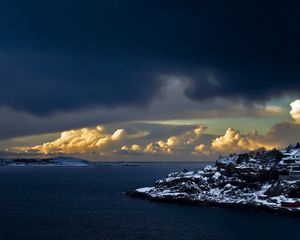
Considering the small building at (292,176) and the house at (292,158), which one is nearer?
the small building at (292,176)

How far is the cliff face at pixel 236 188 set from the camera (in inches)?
5143

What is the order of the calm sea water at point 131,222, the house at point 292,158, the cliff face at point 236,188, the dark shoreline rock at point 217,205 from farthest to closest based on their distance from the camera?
1. the house at point 292,158
2. the cliff face at point 236,188
3. the dark shoreline rock at point 217,205
4. the calm sea water at point 131,222

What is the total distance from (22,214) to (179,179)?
208ft

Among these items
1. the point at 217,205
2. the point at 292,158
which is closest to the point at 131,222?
the point at 217,205

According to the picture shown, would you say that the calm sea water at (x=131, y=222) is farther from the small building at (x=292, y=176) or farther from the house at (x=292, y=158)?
the house at (x=292, y=158)

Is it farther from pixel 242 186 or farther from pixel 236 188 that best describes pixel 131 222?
pixel 242 186

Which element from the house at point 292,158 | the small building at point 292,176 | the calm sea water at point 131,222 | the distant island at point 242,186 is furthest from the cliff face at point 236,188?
the calm sea water at point 131,222

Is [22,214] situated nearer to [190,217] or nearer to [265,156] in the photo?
[190,217]

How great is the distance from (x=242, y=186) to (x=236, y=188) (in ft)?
7.06

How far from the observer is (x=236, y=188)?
146 m

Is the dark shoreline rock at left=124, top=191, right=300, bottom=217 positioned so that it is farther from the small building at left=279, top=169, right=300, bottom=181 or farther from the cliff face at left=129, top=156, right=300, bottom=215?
the small building at left=279, top=169, right=300, bottom=181

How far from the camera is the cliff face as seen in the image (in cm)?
13062

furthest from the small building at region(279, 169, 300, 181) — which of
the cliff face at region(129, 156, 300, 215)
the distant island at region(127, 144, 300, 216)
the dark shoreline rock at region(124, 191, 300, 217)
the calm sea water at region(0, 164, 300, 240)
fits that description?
the calm sea water at region(0, 164, 300, 240)

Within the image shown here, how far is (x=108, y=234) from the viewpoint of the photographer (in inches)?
3693
